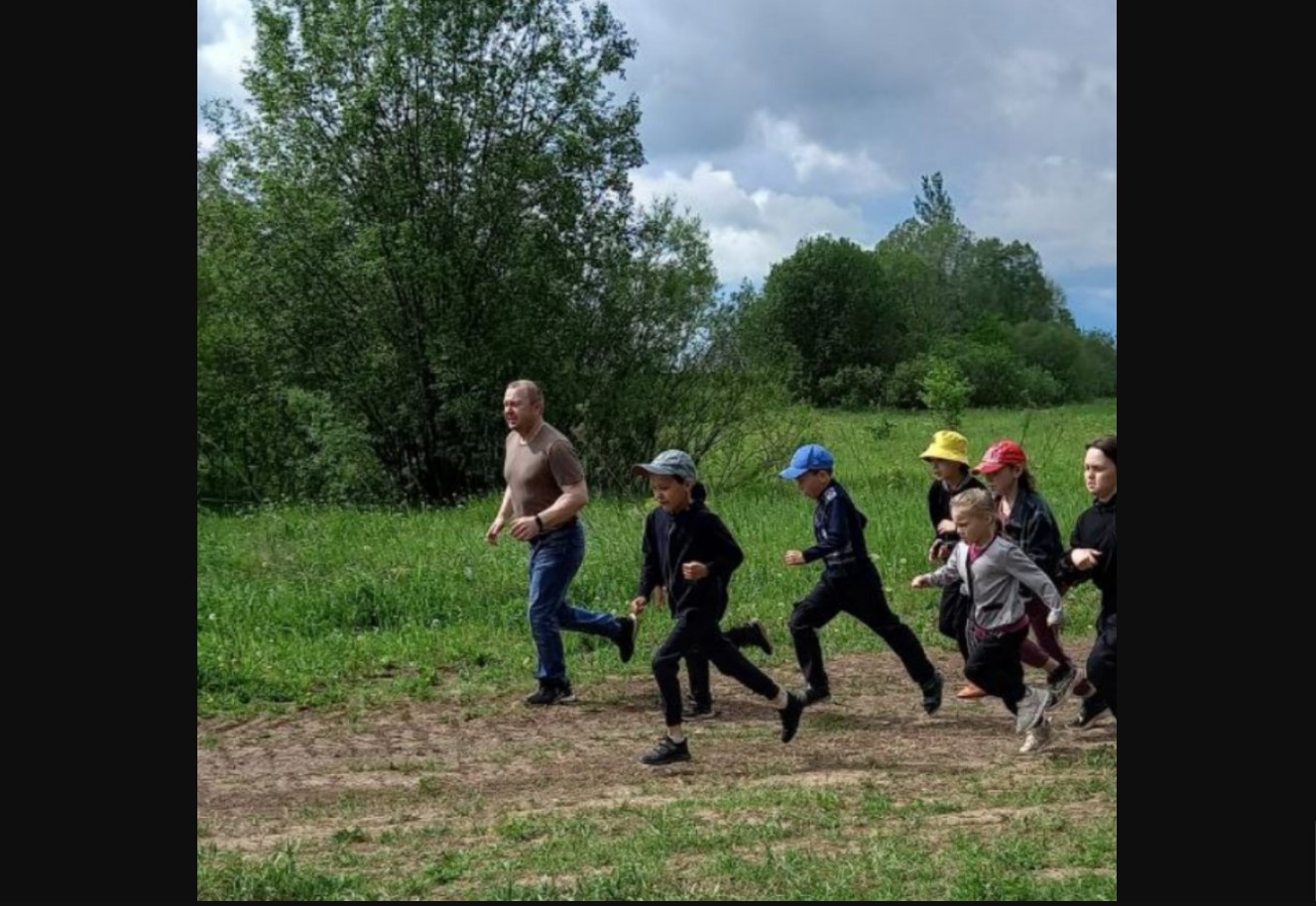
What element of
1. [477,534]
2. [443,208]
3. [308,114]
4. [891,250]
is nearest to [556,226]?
[443,208]

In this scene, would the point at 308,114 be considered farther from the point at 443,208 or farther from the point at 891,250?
the point at 891,250

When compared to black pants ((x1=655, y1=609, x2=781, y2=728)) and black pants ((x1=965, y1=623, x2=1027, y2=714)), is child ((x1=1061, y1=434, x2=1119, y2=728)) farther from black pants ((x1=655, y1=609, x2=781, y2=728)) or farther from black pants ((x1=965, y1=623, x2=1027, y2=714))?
black pants ((x1=655, y1=609, x2=781, y2=728))

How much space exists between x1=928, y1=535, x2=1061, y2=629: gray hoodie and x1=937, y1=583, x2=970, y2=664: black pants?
0.76 meters

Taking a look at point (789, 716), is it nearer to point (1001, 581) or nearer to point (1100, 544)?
point (1001, 581)

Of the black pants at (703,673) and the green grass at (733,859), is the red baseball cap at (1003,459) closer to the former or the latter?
the black pants at (703,673)

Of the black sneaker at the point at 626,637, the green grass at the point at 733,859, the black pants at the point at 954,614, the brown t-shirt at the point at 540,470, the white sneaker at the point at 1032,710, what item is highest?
the brown t-shirt at the point at 540,470

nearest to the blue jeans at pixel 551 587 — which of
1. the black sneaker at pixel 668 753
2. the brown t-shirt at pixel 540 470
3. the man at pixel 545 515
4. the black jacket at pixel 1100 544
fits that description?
the man at pixel 545 515

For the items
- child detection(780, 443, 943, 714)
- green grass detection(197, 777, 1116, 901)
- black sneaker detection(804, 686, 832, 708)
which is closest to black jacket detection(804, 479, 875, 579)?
child detection(780, 443, 943, 714)

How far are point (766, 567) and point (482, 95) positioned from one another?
15830 millimetres

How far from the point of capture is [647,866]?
586 centimetres

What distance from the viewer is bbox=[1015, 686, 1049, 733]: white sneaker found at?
26.6 feet

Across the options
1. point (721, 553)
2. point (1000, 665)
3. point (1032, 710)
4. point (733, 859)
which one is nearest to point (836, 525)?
point (721, 553)

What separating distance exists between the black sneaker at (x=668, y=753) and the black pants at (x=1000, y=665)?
5.14 ft

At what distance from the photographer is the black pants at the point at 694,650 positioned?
8188 mm
